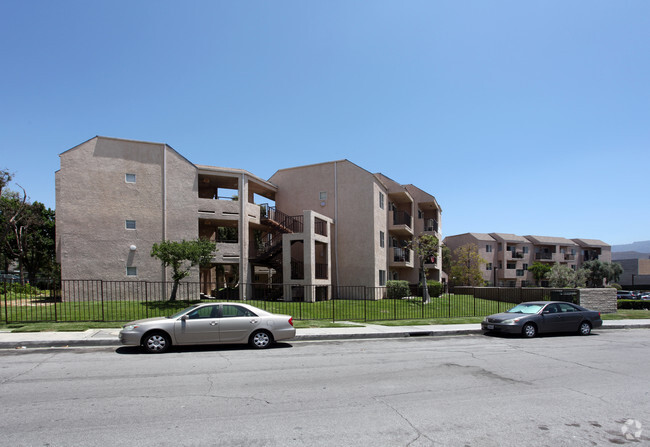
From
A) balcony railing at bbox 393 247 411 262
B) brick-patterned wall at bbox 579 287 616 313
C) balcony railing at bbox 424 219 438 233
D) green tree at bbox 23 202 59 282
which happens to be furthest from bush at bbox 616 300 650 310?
green tree at bbox 23 202 59 282

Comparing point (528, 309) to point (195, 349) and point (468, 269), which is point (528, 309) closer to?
point (195, 349)

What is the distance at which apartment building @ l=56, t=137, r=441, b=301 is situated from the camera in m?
23.8

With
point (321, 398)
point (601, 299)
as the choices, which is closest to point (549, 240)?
point (601, 299)

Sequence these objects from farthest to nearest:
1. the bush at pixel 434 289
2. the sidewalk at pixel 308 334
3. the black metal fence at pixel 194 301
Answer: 1. the bush at pixel 434 289
2. the black metal fence at pixel 194 301
3. the sidewalk at pixel 308 334

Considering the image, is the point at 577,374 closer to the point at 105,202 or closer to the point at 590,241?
the point at 105,202

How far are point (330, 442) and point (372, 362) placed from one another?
16.3 ft

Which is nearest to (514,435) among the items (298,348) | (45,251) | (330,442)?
(330,442)

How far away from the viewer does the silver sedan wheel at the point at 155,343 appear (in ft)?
33.8

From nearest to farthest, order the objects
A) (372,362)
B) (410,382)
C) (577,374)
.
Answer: (410,382) → (577,374) → (372,362)

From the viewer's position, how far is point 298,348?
1152 centimetres

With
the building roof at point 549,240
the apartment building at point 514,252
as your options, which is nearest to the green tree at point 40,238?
the apartment building at point 514,252

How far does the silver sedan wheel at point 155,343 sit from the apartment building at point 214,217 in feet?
32.5

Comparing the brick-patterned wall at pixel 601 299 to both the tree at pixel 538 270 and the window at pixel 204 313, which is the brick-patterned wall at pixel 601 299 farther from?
the tree at pixel 538 270

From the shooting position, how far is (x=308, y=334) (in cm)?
1348
